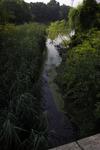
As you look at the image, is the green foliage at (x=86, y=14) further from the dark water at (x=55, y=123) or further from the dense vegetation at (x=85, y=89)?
the dense vegetation at (x=85, y=89)

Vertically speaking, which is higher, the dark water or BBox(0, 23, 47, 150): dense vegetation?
BBox(0, 23, 47, 150): dense vegetation

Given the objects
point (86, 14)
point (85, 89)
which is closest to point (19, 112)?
point (85, 89)

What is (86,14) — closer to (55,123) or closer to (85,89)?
(85,89)

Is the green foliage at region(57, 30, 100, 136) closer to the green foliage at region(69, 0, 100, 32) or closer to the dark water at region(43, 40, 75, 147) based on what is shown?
the dark water at region(43, 40, 75, 147)

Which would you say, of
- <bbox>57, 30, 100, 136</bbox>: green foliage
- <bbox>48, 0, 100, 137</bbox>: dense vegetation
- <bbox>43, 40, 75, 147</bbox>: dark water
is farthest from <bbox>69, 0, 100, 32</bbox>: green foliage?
<bbox>57, 30, 100, 136</bbox>: green foliage

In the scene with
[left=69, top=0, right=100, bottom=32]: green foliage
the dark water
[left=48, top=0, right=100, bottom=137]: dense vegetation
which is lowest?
the dark water

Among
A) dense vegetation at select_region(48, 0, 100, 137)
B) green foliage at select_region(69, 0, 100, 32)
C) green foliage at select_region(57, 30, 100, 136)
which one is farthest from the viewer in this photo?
green foliage at select_region(69, 0, 100, 32)

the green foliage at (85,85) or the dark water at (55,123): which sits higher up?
the green foliage at (85,85)

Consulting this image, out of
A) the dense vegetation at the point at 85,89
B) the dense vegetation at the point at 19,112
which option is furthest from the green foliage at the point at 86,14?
the dense vegetation at the point at 19,112

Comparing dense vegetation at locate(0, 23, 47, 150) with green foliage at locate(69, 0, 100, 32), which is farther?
green foliage at locate(69, 0, 100, 32)

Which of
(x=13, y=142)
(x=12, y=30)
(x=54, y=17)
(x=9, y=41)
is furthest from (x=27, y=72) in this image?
(x=54, y=17)

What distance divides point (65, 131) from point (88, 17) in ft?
17.9

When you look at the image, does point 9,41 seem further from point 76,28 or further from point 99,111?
point 99,111

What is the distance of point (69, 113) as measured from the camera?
5.71 metres
